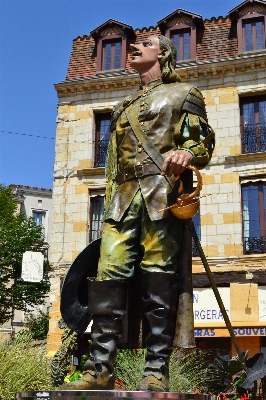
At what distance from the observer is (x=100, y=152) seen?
2084 centimetres

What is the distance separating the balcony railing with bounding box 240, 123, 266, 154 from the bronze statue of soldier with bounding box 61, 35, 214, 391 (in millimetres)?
15093

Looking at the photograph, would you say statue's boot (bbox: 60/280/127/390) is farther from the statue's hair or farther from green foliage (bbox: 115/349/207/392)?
green foliage (bbox: 115/349/207/392)

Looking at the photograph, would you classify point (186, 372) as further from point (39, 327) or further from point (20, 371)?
point (39, 327)

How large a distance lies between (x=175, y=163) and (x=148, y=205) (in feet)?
1.18

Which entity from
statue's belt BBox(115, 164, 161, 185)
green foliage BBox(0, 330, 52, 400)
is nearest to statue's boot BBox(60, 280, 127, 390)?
statue's belt BBox(115, 164, 161, 185)

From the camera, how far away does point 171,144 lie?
4.23 meters

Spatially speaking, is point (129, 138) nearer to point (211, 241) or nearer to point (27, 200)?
point (211, 241)

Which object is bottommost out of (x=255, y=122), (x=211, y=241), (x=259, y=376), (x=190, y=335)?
(x=259, y=376)

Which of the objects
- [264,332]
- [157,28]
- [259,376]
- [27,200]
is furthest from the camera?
[27,200]

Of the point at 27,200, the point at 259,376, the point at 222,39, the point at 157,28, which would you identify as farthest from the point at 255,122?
the point at 27,200

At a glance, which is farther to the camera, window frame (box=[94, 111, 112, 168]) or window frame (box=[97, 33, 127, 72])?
window frame (box=[97, 33, 127, 72])

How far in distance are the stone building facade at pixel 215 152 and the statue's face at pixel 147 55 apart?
13.4 meters

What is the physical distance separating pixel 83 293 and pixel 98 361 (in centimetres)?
66

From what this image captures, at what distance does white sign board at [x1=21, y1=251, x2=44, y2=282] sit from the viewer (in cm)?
1998
